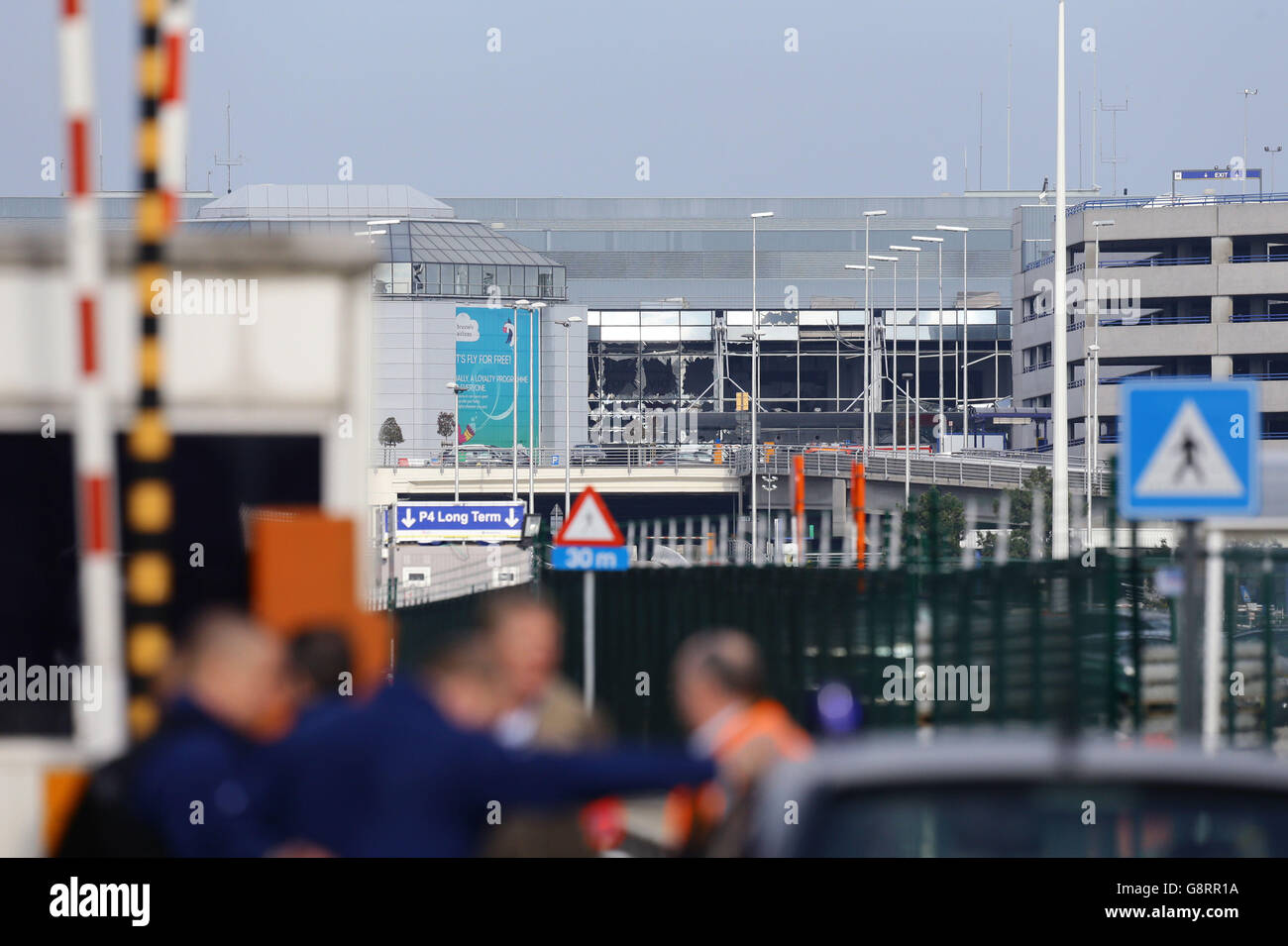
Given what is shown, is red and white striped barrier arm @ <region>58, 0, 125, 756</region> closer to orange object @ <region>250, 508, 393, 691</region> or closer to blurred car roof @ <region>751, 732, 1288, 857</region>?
orange object @ <region>250, 508, 393, 691</region>

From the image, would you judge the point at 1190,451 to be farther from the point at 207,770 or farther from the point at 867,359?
the point at 867,359

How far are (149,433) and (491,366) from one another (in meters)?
81.8

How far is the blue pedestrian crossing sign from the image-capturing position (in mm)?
7391

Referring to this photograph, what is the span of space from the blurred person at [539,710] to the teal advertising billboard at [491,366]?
77.4 m

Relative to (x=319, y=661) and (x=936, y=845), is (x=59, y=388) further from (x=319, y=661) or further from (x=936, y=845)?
(x=936, y=845)

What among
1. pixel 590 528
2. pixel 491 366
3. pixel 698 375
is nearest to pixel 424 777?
pixel 590 528

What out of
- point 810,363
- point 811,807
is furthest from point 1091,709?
point 810,363

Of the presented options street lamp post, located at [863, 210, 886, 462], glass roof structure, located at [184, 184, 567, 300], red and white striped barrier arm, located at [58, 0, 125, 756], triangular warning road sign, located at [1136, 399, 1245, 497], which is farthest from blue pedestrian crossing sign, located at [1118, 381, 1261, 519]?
glass roof structure, located at [184, 184, 567, 300]

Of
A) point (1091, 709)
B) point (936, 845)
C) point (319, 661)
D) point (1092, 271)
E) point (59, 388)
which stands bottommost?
point (1091, 709)

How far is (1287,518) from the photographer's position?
1041 centimetres

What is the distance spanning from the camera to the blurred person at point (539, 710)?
453 centimetres

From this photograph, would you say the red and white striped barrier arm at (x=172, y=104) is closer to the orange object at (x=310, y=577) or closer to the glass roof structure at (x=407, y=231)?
the orange object at (x=310, y=577)
